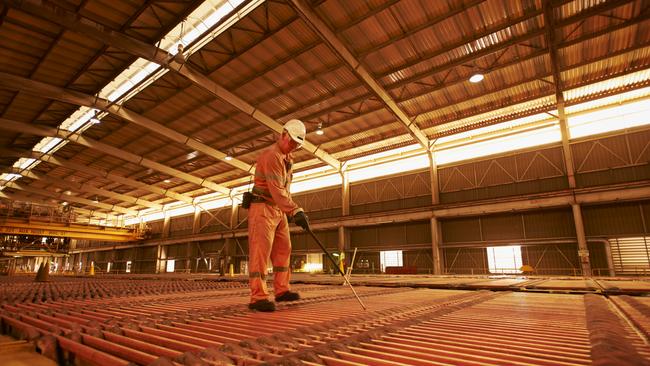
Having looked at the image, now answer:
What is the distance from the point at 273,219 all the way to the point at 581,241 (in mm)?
18217

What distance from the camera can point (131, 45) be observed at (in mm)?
12320

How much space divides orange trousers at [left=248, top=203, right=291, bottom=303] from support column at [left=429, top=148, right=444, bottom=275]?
57.9ft

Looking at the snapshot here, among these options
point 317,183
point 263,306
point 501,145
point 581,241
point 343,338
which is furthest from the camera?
point 317,183

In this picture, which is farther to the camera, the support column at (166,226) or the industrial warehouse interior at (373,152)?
the support column at (166,226)

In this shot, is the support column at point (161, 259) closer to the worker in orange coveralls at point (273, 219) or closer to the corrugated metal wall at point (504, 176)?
the corrugated metal wall at point (504, 176)

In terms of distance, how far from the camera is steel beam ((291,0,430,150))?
37.6 ft

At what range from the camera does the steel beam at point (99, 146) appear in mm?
17622

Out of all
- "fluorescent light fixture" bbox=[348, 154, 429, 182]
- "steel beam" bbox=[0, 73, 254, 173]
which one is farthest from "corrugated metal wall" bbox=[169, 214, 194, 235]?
"fluorescent light fixture" bbox=[348, 154, 429, 182]

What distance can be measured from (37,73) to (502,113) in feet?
74.1

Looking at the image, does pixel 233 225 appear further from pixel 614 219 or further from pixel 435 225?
pixel 614 219

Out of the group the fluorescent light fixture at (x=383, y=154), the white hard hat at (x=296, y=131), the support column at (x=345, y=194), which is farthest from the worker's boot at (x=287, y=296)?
the support column at (x=345, y=194)

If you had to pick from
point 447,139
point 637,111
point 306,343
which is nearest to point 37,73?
point 306,343

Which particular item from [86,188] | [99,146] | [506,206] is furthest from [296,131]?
[86,188]

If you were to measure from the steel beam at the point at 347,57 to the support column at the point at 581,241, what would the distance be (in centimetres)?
885
